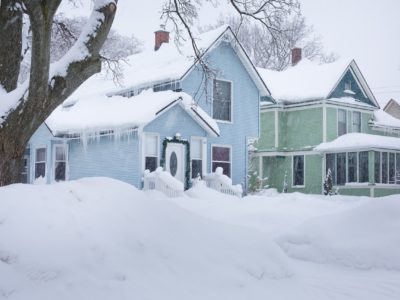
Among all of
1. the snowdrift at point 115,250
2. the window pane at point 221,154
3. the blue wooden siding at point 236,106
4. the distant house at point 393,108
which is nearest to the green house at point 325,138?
the blue wooden siding at point 236,106

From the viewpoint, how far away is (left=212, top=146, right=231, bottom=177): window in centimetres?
2297

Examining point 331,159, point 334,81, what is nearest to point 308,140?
point 331,159

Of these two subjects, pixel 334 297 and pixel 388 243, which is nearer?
pixel 334 297

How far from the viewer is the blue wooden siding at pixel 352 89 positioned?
99.5 ft

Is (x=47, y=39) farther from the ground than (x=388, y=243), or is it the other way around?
(x=47, y=39)

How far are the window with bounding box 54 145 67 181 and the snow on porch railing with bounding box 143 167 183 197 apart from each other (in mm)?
5082

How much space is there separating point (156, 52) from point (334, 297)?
20.8 m

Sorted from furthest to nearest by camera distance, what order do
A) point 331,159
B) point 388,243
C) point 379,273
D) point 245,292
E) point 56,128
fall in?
point 331,159 < point 56,128 < point 388,243 < point 379,273 < point 245,292

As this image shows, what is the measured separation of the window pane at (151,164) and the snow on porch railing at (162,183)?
2.15ft

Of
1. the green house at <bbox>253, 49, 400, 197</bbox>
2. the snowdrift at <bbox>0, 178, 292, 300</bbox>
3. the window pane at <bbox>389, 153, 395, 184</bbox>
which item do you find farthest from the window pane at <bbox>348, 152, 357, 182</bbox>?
the snowdrift at <bbox>0, 178, 292, 300</bbox>

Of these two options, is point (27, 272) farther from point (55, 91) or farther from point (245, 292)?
point (55, 91)

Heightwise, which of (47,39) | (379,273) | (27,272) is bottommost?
(379,273)

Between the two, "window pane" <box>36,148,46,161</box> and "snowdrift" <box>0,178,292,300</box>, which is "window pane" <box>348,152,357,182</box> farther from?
"snowdrift" <box>0,178,292,300</box>

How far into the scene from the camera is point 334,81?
1168 inches
